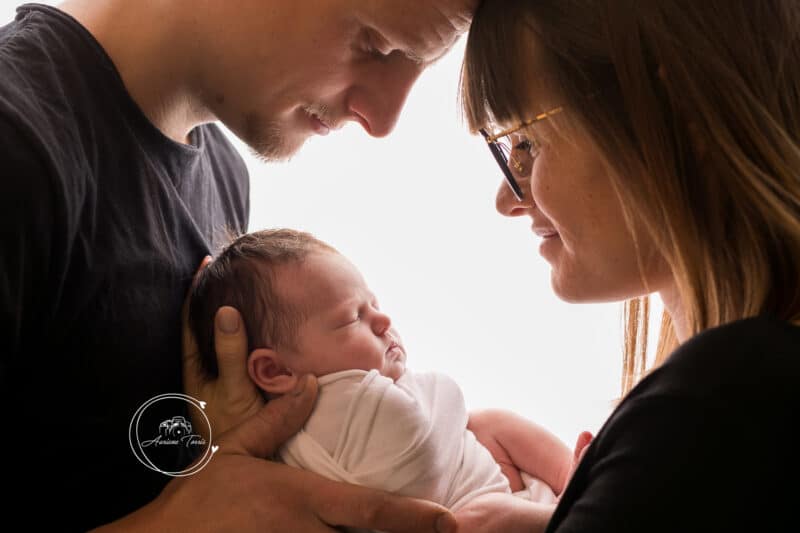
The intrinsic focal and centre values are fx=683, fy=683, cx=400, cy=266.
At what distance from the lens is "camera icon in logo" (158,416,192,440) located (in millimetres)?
1105

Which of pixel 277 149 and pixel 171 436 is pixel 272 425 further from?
pixel 277 149

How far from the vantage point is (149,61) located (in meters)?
1.17

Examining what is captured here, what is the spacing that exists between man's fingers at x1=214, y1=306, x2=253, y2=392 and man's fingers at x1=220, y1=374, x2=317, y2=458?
76mm

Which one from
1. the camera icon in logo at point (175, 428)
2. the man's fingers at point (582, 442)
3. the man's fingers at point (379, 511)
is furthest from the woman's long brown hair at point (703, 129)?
the camera icon in logo at point (175, 428)

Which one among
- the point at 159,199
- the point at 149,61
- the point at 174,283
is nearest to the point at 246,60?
the point at 149,61

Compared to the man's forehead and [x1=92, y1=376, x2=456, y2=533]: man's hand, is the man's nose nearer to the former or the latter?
the man's forehead

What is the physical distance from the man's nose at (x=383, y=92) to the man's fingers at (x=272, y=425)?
0.58 m

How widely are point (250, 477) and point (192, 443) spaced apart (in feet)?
0.53

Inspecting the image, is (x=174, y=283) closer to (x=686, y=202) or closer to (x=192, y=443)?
(x=192, y=443)

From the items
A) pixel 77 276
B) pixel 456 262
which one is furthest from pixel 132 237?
pixel 456 262

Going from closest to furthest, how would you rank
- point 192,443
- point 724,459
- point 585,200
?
point 724,459
point 585,200
point 192,443

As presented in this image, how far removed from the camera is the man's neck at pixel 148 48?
115 cm

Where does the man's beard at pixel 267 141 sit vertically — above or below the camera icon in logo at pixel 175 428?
above

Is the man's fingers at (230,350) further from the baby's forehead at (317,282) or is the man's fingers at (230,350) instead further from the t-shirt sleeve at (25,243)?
the t-shirt sleeve at (25,243)
